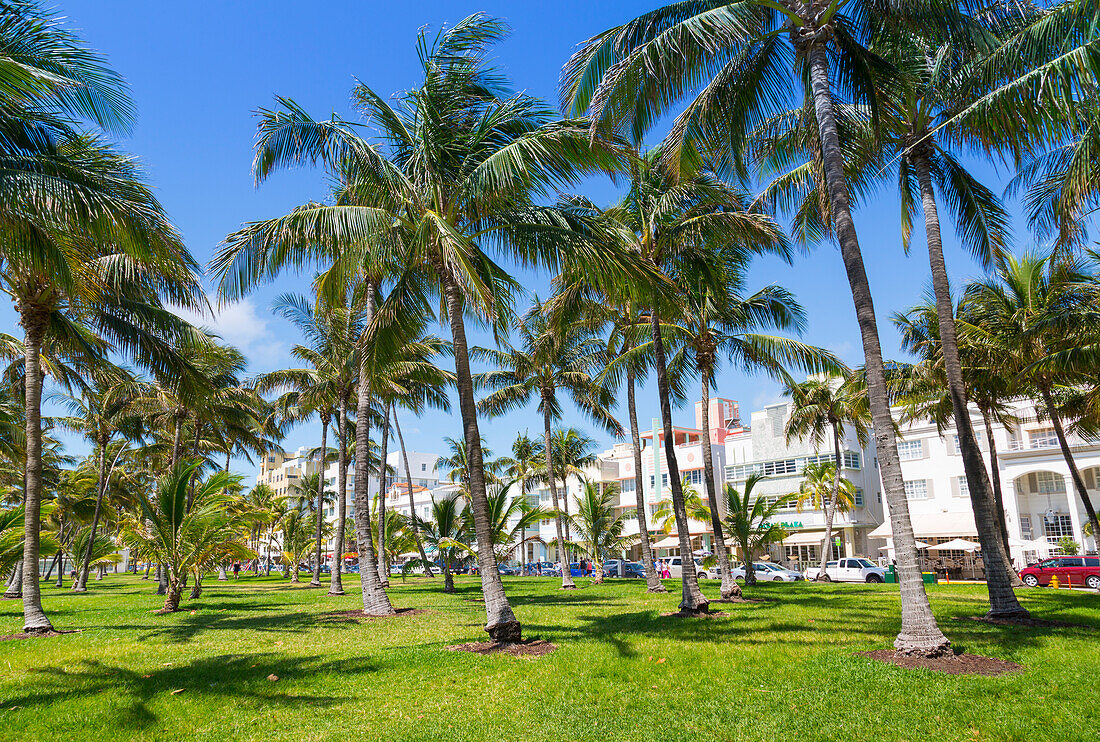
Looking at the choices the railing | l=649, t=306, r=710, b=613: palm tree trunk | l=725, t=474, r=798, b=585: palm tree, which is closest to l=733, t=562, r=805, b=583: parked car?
l=725, t=474, r=798, b=585: palm tree

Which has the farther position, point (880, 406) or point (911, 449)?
point (911, 449)

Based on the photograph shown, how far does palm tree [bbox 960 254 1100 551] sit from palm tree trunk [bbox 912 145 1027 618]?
3193mm

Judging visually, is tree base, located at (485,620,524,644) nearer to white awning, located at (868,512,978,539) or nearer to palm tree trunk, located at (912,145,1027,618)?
palm tree trunk, located at (912,145,1027,618)

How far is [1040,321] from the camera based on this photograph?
56.7ft

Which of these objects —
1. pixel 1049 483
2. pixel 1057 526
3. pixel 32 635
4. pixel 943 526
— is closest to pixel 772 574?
pixel 943 526

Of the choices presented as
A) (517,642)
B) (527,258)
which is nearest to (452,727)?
(517,642)

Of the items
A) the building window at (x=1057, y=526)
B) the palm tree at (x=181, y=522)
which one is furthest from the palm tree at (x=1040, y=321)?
the palm tree at (x=181, y=522)

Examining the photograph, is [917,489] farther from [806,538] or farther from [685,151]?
[685,151]

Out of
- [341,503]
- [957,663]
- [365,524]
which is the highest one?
[341,503]

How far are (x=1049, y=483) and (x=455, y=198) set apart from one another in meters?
40.5

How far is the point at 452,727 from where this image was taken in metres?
6.91

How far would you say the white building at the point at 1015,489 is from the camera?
35938 mm

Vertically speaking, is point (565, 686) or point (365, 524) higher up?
point (365, 524)

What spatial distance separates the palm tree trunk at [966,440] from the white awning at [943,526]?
24.4 meters
